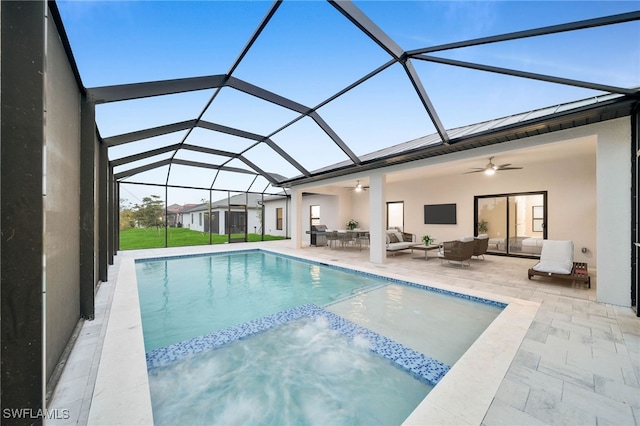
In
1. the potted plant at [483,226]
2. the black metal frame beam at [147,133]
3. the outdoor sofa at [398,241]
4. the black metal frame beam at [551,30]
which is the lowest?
the outdoor sofa at [398,241]

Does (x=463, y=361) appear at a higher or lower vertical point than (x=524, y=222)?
lower

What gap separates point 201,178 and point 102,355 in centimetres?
1007

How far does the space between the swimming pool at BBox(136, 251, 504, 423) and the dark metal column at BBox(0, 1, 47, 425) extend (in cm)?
Result: 134

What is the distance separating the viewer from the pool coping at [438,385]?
1713 millimetres

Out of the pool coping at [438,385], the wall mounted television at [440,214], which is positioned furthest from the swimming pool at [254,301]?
the wall mounted television at [440,214]

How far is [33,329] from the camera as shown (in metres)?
1.12

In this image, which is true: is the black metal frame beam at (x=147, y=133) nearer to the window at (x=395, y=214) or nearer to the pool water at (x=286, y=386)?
the pool water at (x=286, y=386)

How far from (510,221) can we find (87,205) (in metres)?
10.9

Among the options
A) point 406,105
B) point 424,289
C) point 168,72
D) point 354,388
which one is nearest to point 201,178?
point 168,72

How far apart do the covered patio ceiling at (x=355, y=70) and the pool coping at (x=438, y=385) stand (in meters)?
3.22

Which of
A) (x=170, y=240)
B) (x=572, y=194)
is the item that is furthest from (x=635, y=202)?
(x=170, y=240)

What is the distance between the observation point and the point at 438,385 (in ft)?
6.74

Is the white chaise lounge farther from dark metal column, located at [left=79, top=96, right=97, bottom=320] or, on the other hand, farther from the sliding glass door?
dark metal column, located at [left=79, top=96, right=97, bottom=320]

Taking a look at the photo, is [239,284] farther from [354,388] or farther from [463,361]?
[463,361]
